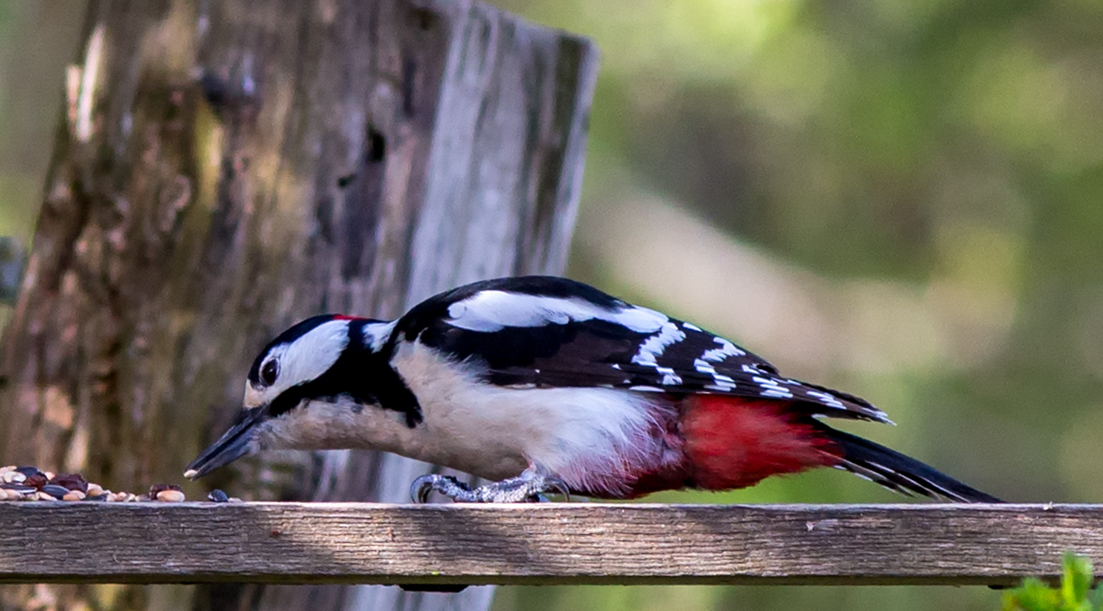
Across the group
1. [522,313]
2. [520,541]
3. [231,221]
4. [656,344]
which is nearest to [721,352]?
[656,344]

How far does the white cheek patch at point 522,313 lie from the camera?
274 centimetres

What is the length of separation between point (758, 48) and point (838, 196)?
5.90ft

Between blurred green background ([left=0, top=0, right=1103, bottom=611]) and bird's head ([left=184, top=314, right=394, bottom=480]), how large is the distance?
3769 millimetres

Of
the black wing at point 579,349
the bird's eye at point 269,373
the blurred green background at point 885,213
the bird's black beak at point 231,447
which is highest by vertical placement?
the blurred green background at point 885,213

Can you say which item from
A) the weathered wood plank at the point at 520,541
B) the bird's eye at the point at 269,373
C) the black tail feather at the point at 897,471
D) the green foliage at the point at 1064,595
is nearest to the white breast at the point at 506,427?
the bird's eye at the point at 269,373

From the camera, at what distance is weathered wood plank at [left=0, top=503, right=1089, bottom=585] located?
1.95 m

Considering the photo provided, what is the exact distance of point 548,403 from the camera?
2.62 m

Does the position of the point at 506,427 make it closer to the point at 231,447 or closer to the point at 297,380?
the point at 297,380

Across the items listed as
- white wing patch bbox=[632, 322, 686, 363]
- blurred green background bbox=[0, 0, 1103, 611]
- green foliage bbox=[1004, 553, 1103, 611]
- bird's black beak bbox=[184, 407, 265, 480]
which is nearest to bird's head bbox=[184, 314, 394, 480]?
bird's black beak bbox=[184, 407, 265, 480]

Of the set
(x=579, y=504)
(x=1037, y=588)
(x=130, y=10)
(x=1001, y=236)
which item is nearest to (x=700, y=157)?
(x=1001, y=236)

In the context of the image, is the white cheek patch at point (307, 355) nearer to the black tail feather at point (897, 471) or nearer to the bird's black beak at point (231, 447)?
the bird's black beak at point (231, 447)

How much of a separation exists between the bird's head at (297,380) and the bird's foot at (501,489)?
0.31 metres

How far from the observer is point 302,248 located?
3184 millimetres

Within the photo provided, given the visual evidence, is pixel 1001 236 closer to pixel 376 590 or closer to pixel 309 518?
pixel 376 590
